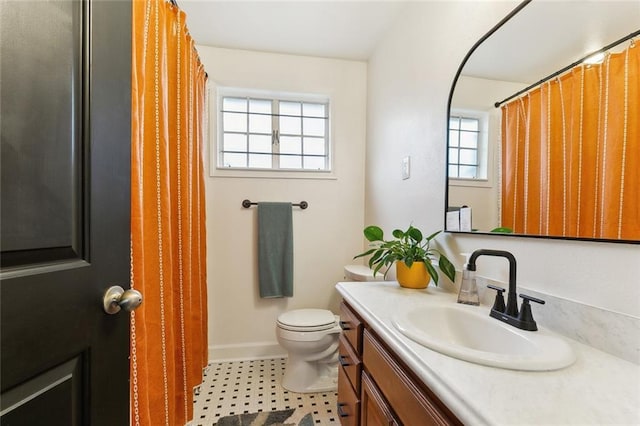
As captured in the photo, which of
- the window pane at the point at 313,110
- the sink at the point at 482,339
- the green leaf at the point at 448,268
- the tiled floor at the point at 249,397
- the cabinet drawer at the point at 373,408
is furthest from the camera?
the window pane at the point at 313,110

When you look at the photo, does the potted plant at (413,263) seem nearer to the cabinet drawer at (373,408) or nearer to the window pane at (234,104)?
the cabinet drawer at (373,408)

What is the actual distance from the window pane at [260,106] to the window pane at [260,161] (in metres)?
0.36

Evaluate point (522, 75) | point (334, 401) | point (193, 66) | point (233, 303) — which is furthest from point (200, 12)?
point (334, 401)

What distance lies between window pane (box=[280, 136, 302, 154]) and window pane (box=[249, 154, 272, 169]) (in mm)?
134

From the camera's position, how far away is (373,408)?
0.91m

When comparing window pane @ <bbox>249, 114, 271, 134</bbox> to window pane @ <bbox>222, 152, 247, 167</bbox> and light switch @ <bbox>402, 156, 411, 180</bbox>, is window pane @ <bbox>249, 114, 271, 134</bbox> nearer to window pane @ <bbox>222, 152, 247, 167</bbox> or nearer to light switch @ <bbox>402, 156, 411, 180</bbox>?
window pane @ <bbox>222, 152, 247, 167</bbox>

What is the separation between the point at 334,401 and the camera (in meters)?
1.62

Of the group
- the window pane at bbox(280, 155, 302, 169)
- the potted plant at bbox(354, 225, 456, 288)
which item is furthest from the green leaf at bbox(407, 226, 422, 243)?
the window pane at bbox(280, 155, 302, 169)

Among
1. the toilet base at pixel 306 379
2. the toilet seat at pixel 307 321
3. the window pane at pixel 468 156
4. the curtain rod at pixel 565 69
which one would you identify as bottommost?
the toilet base at pixel 306 379

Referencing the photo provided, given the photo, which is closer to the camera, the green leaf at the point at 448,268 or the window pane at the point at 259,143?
the green leaf at the point at 448,268

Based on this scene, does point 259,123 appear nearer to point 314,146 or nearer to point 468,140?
point 314,146

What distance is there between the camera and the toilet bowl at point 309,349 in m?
1.67

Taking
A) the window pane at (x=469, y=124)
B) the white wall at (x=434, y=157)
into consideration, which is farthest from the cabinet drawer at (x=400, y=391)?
the window pane at (x=469, y=124)

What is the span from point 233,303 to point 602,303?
80.9 inches
